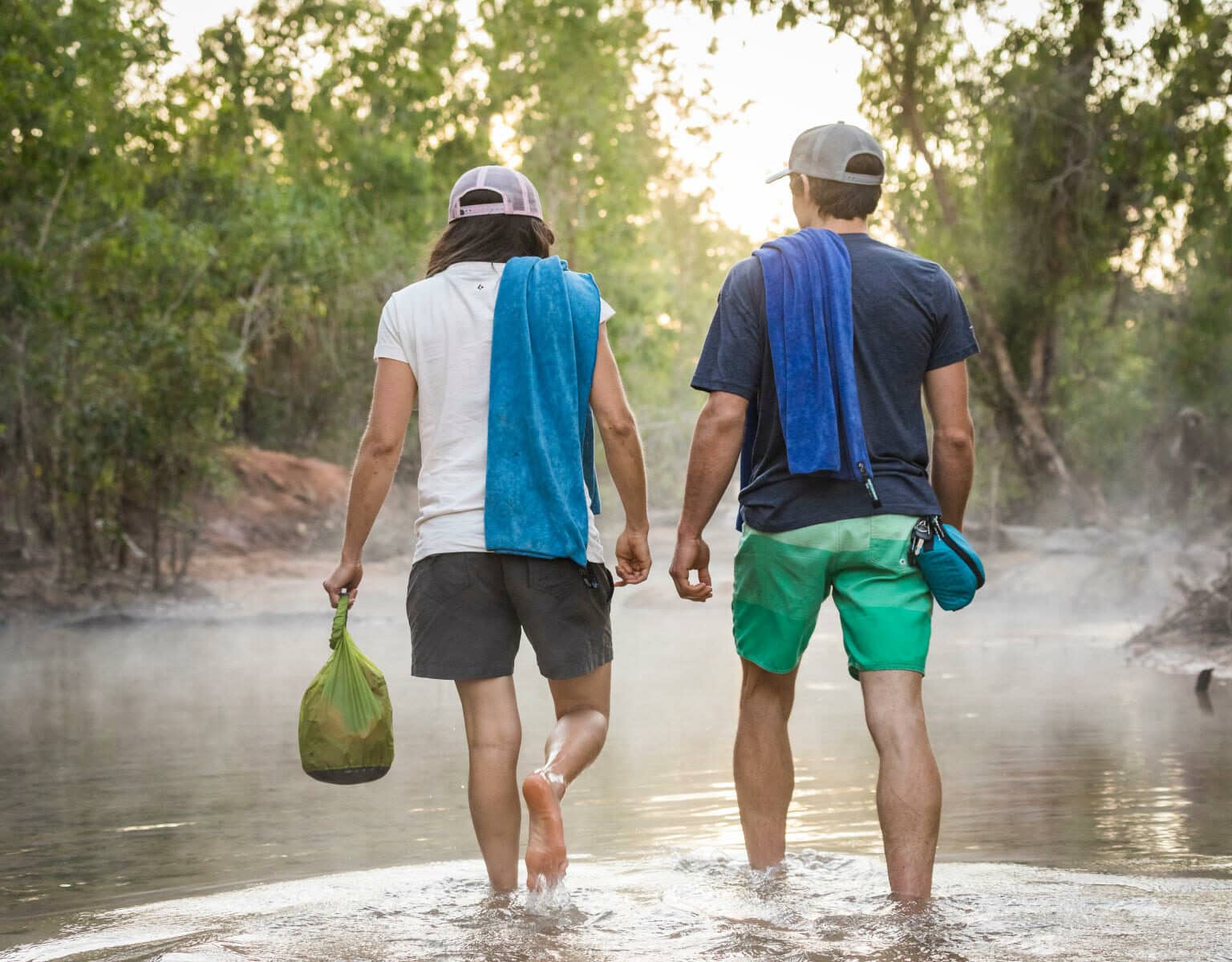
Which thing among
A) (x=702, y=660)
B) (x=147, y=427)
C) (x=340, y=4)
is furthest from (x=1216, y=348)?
(x=340, y=4)

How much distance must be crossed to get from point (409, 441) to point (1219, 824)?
28.4m

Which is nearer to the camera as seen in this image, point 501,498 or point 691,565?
Answer: point 501,498

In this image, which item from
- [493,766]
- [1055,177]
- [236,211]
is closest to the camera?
[493,766]

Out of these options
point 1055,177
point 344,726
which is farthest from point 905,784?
point 1055,177

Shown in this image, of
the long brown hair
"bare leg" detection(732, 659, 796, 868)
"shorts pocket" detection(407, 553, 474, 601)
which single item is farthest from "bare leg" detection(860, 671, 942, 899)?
the long brown hair

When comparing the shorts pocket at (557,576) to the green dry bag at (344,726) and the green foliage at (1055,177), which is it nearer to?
the green dry bag at (344,726)

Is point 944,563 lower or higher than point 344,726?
higher

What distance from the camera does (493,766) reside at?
4.12m

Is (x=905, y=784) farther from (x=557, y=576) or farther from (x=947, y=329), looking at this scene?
(x=947, y=329)

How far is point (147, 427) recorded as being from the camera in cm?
1869

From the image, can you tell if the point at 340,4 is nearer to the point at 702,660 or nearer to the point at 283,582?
the point at 283,582

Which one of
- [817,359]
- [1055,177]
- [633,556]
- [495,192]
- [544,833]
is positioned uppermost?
[1055,177]

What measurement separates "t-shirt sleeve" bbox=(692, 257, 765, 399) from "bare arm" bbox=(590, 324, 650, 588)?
0.21 m

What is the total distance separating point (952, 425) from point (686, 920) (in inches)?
55.7
